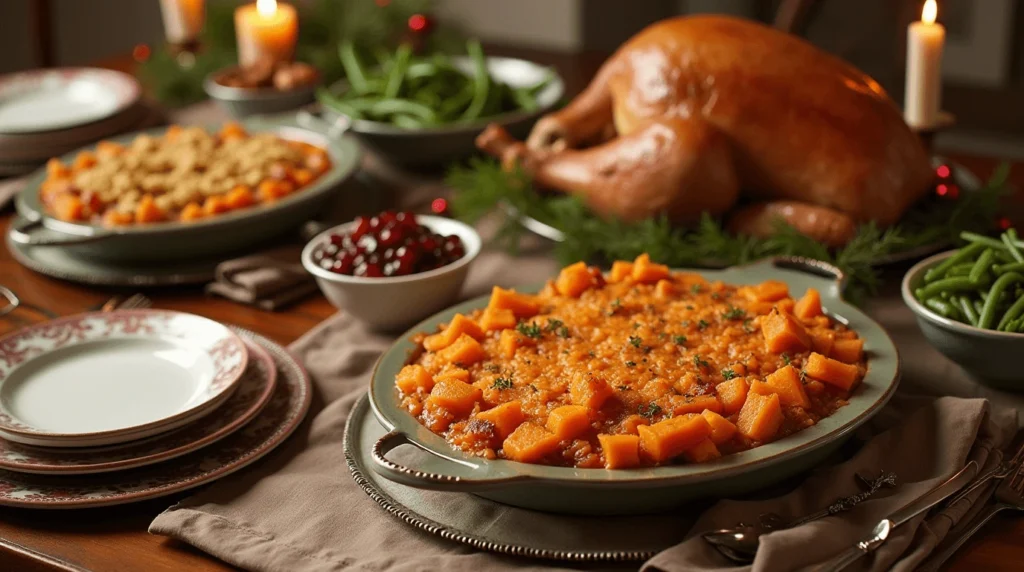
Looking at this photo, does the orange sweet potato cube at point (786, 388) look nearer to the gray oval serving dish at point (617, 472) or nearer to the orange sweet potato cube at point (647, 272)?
the gray oval serving dish at point (617, 472)

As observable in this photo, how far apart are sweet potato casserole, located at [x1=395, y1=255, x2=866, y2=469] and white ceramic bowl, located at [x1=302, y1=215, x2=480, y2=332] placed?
9.3 inches

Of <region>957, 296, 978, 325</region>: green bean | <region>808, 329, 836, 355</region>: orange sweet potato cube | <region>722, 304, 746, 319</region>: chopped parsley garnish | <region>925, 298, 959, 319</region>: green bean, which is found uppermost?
<region>957, 296, 978, 325</region>: green bean

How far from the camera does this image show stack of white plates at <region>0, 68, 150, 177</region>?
3.12m

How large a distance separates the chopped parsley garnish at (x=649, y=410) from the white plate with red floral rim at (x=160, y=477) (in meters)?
0.59

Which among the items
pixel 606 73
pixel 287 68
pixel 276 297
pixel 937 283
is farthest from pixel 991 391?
pixel 287 68

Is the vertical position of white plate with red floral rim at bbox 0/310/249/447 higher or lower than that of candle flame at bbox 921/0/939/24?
lower

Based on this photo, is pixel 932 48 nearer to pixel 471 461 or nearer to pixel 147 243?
pixel 471 461

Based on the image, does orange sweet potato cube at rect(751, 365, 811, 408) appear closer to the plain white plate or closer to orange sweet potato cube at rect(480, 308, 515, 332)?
orange sweet potato cube at rect(480, 308, 515, 332)

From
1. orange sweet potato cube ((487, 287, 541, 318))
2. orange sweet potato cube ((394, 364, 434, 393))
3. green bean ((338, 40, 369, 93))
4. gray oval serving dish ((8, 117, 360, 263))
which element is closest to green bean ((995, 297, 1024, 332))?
orange sweet potato cube ((487, 287, 541, 318))

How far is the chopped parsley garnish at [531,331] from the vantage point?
1751mm

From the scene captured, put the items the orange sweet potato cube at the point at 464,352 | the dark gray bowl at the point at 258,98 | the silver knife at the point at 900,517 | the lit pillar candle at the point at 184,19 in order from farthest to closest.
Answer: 1. the lit pillar candle at the point at 184,19
2. the dark gray bowl at the point at 258,98
3. the orange sweet potato cube at the point at 464,352
4. the silver knife at the point at 900,517

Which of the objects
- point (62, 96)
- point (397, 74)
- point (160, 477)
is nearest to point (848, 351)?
point (160, 477)

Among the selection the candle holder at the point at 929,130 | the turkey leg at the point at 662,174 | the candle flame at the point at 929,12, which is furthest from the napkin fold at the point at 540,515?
the candle flame at the point at 929,12

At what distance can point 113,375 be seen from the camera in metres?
1.90
